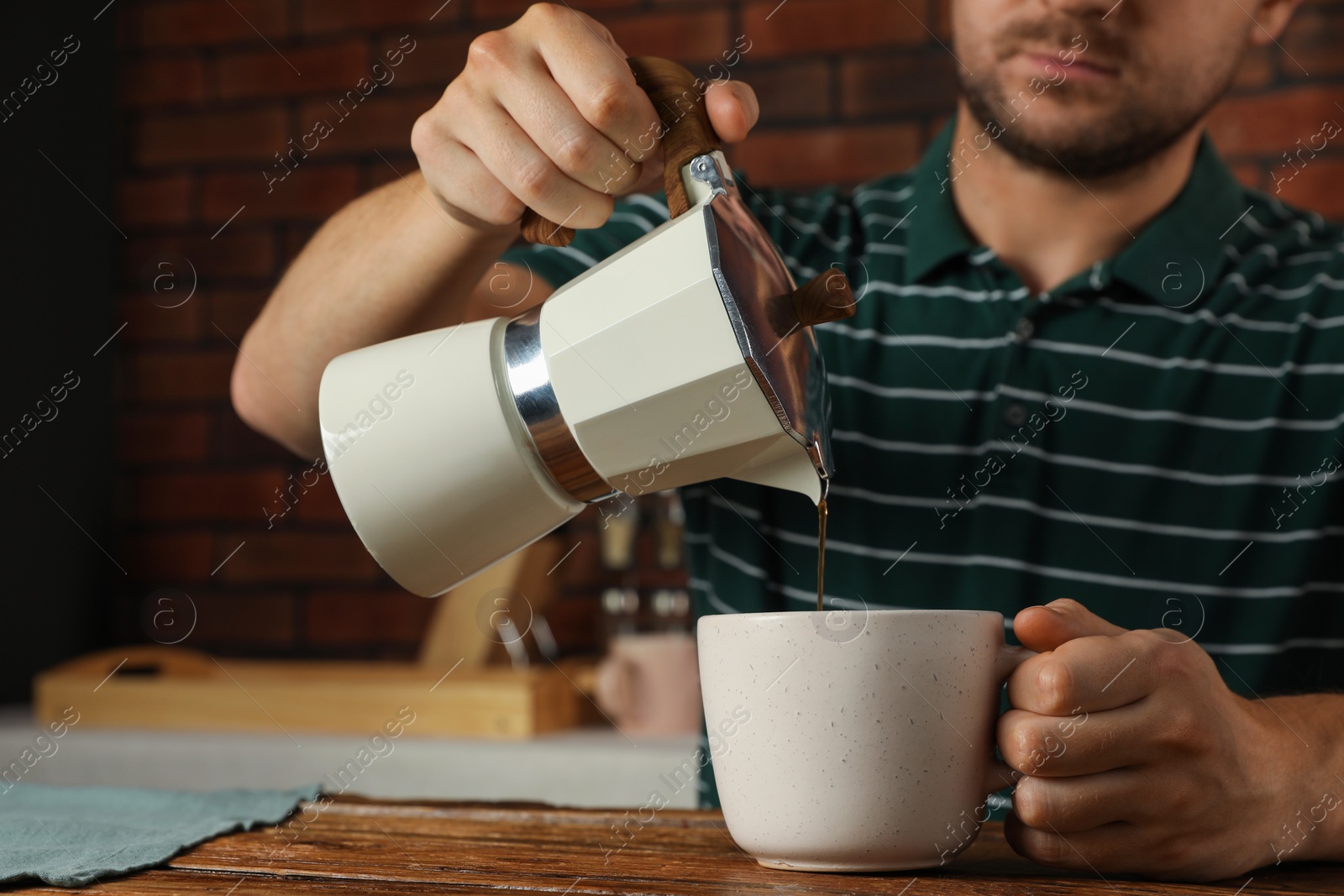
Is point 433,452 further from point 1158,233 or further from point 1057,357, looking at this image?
point 1158,233

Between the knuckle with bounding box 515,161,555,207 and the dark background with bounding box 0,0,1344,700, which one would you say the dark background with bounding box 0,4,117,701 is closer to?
the dark background with bounding box 0,0,1344,700

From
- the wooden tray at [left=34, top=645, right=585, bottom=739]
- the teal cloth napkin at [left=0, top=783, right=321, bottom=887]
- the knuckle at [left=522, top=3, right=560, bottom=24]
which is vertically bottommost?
the wooden tray at [left=34, top=645, right=585, bottom=739]

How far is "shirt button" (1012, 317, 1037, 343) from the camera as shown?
904 millimetres

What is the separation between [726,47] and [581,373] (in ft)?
3.95

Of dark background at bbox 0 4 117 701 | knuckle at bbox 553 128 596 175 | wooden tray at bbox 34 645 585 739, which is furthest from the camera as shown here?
dark background at bbox 0 4 117 701

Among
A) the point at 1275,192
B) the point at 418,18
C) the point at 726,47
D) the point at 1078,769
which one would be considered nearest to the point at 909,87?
the point at 726,47

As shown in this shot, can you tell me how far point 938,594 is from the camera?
0.89m

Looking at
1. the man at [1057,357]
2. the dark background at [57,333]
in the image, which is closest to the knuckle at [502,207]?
the man at [1057,357]

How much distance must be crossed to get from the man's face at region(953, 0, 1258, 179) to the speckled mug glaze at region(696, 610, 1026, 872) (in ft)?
1.69

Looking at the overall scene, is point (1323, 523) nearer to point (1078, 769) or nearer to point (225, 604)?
point (1078, 769)

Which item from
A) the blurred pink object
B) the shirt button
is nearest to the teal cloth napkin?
the shirt button

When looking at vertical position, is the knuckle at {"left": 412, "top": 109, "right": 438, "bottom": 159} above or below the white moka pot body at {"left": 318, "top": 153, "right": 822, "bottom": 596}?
above

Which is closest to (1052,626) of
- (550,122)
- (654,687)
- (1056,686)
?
(1056,686)

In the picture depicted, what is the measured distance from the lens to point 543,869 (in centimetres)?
48
